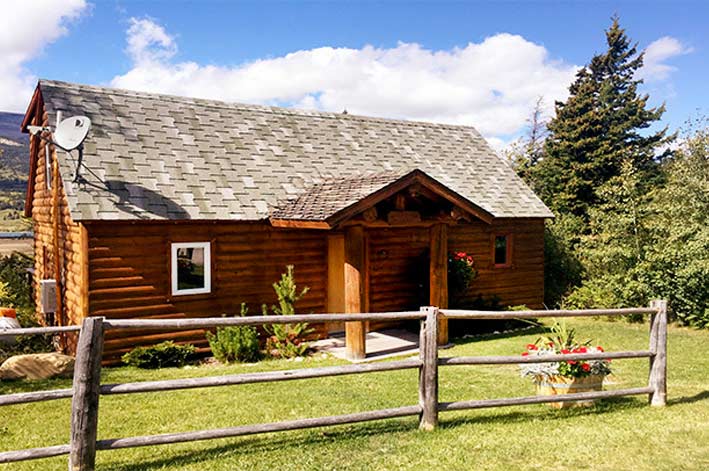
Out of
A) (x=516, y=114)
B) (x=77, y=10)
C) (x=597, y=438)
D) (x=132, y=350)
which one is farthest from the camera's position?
(x=516, y=114)

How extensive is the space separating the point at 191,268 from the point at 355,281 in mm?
3672

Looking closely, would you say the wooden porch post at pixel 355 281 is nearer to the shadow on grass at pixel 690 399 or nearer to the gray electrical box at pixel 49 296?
the shadow on grass at pixel 690 399

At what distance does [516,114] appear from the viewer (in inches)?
1543

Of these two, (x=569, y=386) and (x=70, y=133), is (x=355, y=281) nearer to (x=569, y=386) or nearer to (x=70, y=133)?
(x=569, y=386)

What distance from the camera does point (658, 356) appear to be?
6.68 meters

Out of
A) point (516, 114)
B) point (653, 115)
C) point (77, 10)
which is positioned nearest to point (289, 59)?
point (516, 114)

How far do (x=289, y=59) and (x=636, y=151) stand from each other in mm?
39228

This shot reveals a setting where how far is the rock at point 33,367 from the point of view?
8.90 meters

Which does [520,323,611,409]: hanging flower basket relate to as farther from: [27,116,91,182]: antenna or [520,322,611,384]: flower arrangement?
[27,116,91,182]: antenna

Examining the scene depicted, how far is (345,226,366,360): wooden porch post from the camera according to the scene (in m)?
10.5

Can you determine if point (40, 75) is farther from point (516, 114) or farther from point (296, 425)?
point (516, 114)

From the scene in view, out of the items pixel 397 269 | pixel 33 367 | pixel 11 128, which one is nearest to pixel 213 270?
pixel 33 367

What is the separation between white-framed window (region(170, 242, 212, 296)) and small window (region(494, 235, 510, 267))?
854 centimetres

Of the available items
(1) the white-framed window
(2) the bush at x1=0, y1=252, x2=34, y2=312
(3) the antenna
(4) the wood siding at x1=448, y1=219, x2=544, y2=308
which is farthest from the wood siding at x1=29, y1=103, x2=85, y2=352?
(4) the wood siding at x1=448, y1=219, x2=544, y2=308
